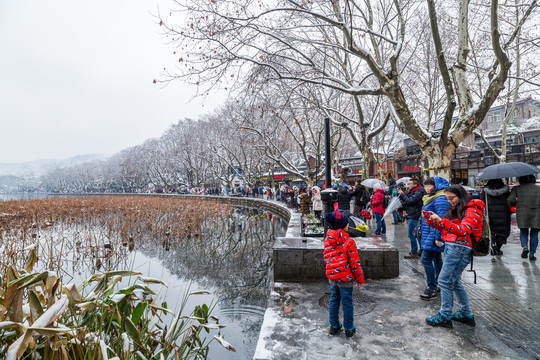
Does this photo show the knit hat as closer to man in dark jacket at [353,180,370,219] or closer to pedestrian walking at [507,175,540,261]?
pedestrian walking at [507,175,540,261]

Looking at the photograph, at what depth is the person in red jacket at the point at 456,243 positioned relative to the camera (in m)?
3.05

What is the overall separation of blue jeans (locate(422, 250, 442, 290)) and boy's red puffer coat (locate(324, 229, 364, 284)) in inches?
49.7

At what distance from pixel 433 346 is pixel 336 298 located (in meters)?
1.00

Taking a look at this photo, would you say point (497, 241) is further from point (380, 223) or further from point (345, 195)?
point (345, 195)

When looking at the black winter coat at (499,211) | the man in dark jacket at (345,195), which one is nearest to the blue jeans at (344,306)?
the black winter coat at (499,211)

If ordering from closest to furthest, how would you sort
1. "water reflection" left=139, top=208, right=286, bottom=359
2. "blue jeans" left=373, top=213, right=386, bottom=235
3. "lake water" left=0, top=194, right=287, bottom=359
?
"water reflection" left=139, top=208, right=286, bottom=359
"lake water" left=0, top=194, right=287, bottom=359
"blue jeans" left=373, top=213, right=386, bottom=235

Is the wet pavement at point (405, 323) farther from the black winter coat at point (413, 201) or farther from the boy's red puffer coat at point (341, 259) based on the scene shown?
the black winter coat at point (413, 201)

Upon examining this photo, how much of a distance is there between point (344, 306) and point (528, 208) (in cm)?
493

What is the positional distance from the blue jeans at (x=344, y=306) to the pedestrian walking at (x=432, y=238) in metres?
1.32

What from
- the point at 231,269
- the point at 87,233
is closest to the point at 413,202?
the point at 231,269

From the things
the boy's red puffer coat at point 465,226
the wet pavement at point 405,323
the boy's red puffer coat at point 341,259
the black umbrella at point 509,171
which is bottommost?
the wet pavement at point 405,323

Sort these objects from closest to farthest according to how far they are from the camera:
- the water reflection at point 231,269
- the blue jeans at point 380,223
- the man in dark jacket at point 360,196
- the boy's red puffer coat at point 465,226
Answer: the boy's red puffer coat at point 465,226, the water reflection at point 231,269, the blue jeans at point 380,223, the man in dark jacket at point 360,196

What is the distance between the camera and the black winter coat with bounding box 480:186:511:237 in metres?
5.79

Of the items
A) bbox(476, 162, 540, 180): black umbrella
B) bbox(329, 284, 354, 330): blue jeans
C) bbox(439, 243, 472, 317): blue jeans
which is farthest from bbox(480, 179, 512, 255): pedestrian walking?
bbox(329, 284, 354, 330): blue jeans
